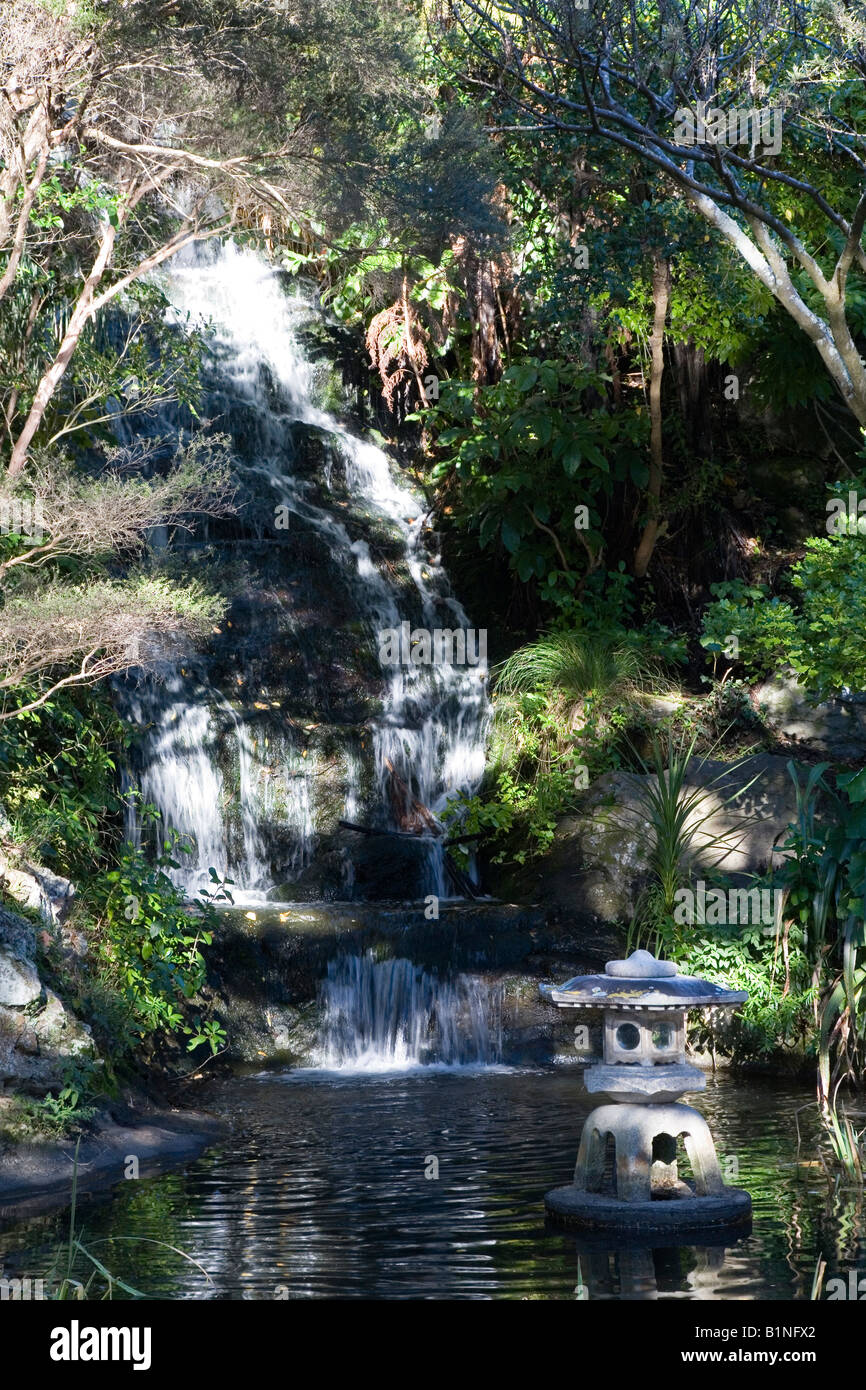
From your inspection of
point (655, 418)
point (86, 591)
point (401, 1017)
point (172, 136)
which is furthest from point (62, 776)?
point (655, 418)

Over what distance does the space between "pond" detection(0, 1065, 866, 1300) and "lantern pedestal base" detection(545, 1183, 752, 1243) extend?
0.42 ft

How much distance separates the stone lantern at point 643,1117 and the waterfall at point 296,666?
20.3 ft

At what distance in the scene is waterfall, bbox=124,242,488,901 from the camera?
13.2 metres

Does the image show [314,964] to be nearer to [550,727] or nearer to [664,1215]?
[550,727]

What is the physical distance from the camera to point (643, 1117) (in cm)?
679

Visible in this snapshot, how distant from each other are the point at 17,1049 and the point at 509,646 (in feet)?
27.8

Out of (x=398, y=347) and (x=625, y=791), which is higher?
(x=398, y=347)

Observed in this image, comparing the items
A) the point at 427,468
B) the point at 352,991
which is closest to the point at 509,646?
the point at 427,468

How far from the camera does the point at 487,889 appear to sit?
13414 millimetres

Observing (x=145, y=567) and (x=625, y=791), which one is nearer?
(x=145, y=567)

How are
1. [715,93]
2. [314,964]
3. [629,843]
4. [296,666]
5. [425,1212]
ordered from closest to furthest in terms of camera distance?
[425,1212]
[314,964]
[715,93]
[629,843]
[296,666]

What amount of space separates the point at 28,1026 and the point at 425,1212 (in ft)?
9.33

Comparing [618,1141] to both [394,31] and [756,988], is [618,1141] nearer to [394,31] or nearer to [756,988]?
[756,988]

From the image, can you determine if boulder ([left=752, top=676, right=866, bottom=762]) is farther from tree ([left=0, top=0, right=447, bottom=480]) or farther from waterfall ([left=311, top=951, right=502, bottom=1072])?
tree ([left=0, top=0, right=447, bottom=480])
